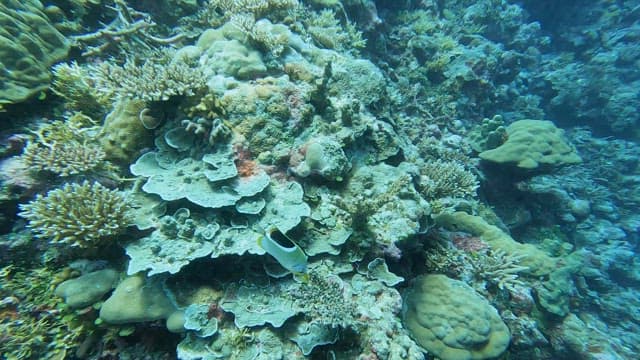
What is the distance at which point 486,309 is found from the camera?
3.90 metres

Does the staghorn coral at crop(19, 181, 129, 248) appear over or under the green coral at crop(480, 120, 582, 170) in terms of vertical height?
under

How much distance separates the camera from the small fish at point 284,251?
7.38ft

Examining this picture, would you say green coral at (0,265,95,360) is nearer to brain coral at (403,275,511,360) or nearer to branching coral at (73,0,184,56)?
branching coral at (73,0,184,56)

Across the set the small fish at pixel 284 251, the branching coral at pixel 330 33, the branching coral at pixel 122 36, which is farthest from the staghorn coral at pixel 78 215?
the branching coral at pixel 330 33

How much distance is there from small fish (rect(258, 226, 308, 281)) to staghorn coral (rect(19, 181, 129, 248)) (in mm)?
1653

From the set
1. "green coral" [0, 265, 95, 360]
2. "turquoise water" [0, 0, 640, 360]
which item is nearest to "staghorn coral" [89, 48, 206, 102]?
"turquoise water" [0, 0, 640, 360]

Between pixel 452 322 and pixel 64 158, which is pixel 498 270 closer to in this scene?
pixel 452 322

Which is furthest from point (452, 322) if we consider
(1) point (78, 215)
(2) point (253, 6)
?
(2) point (253, 6)

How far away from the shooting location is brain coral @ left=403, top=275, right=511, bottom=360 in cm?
365

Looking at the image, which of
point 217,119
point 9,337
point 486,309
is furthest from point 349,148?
point 9,337

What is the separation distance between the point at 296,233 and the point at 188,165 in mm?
1503

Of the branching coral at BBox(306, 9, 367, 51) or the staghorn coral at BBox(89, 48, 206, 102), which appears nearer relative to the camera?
the staghorn coral at BBox(89, 48, 206, 102)

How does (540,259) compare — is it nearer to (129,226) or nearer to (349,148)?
(349,148)

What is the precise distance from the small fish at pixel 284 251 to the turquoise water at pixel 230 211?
24 millimetres
